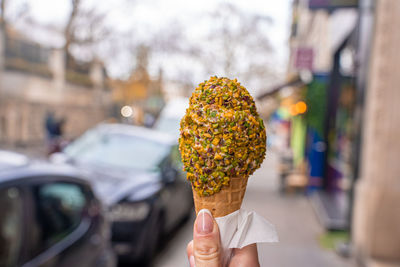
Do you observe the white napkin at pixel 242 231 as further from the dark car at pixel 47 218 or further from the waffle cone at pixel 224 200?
the dark car at pixel 47 218

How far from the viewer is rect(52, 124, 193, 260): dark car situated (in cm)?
488

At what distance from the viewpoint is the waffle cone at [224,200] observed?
127cm

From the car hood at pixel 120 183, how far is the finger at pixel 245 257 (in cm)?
382

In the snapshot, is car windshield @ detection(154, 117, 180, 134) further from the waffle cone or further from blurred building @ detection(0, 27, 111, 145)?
the waffle cone

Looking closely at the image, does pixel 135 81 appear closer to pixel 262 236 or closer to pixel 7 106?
pixel 7 106

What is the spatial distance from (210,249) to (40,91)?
22041mm

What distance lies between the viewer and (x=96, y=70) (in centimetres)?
2755

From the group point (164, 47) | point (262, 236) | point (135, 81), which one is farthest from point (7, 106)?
point (262, 236)

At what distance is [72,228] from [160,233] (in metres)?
2.63

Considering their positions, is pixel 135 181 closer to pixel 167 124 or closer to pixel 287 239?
pixel 287 239

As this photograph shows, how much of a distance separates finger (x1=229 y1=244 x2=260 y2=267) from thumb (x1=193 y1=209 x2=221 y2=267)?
0.07 m

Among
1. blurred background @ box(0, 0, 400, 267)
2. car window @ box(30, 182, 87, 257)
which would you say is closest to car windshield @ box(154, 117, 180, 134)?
blurred background @ box(0, 0, 400, 267)

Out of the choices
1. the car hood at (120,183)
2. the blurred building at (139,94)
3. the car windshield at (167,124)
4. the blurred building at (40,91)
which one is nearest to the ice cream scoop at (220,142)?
the car hood at (120,183)

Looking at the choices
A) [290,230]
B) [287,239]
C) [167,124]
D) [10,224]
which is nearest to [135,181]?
[10,224]
